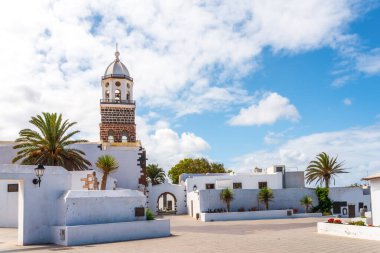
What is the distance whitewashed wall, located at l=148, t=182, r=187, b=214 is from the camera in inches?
1796

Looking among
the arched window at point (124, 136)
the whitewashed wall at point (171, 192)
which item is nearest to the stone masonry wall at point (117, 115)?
the arched window at point (124, 136)

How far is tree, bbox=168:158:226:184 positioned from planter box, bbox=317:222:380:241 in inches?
1766

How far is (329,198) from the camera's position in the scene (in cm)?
3834

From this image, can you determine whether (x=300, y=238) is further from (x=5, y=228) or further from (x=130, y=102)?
(x=130, y=102)

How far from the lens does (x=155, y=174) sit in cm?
6109

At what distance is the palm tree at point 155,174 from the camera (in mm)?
60688

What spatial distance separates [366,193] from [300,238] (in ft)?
81.4

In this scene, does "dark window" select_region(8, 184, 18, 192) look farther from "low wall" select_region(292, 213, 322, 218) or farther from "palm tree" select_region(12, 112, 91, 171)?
"low wall" select_region(292, 213, 322, 218)

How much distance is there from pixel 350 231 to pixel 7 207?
786 inches

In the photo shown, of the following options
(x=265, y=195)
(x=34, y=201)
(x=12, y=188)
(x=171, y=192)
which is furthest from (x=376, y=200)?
(x=171, y=192)

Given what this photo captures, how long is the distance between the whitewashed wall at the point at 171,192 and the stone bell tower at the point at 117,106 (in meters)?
5.93

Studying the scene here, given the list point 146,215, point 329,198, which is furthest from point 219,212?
point 146,215

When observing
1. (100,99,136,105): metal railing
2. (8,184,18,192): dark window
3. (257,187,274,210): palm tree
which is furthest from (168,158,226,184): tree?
(8,184,18,192): dark window

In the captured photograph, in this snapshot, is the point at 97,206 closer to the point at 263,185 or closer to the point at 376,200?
the point at 376,200
